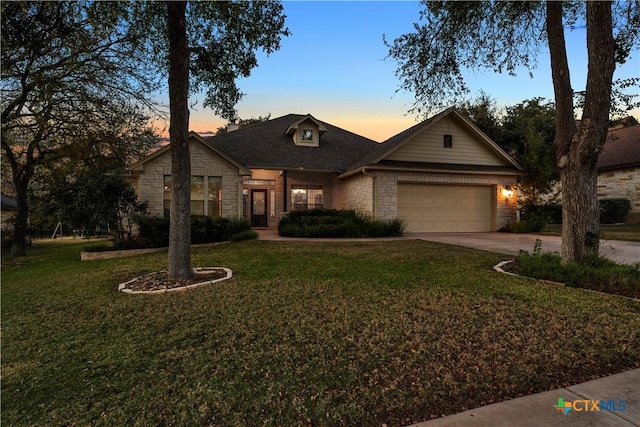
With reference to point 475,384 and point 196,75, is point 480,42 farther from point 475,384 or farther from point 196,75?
point 475,384

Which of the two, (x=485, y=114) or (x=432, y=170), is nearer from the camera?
(x=432, y=170)

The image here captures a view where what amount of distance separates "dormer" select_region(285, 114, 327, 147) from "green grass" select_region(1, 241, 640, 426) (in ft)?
42.9

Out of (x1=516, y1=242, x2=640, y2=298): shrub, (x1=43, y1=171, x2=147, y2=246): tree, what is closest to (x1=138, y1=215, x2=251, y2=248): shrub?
(x1=43, y1=171, x2=147, y2=246): tree

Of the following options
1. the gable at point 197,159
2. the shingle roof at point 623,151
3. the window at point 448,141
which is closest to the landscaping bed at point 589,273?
the window at point 448,141

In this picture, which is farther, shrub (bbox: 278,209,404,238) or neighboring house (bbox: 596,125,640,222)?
neighboring house (bbox: 596,125,640,222)

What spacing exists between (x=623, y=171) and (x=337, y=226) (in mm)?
17462

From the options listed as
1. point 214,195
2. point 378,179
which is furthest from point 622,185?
point 214,195

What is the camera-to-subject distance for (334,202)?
17.7 meters

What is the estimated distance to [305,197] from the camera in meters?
17.4

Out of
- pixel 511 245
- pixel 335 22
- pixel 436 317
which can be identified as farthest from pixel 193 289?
pixel 511 245

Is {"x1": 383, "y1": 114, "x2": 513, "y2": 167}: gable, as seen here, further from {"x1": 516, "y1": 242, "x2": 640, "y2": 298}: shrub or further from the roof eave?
{"x1": 516, "y1": 242, "x2": 640, "y2": 298}: shrub

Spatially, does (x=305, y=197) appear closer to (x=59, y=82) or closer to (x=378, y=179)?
(x=378, y=179)

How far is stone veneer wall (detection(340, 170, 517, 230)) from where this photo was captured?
13.7 m

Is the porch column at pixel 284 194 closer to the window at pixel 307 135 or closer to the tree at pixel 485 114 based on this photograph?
the window at pixel 307 135
